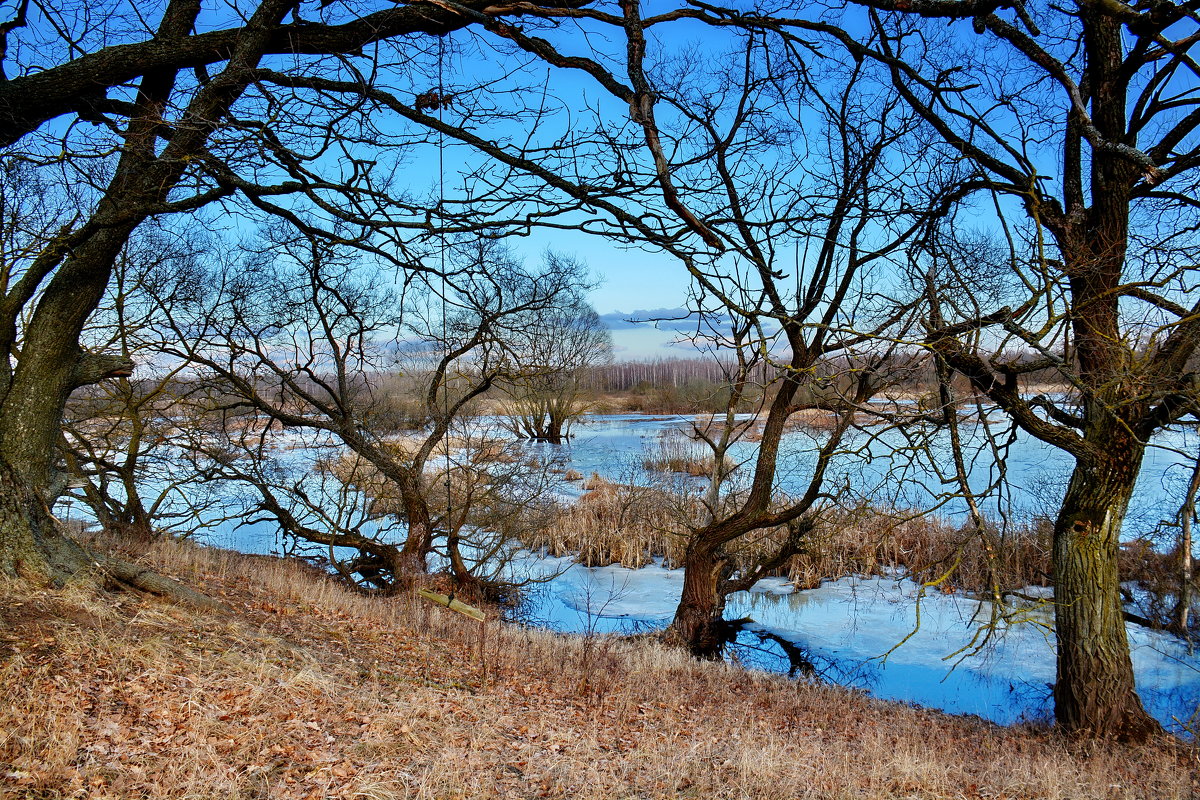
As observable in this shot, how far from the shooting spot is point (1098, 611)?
704 cm

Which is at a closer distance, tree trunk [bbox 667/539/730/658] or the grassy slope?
the grassy slope

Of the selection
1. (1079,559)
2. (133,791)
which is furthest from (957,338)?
(133,791)

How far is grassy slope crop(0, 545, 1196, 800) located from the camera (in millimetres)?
3707

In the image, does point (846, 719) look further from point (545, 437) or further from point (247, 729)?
point (545, 437)

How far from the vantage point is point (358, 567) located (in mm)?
13195

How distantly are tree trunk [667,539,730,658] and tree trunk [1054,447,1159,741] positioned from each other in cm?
471

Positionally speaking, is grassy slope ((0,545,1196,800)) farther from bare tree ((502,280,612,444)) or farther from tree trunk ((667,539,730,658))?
bare tree ((502,280,612,444))

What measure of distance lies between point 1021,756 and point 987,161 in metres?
6.00

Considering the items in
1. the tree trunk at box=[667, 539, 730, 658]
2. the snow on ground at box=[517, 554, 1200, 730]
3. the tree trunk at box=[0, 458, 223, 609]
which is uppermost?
the tree trunk at box=[0, 458, 223, 609]

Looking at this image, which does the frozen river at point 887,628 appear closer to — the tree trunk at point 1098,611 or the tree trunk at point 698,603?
the tree trunk at point 1098,611

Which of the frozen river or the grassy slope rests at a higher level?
the grassy slope

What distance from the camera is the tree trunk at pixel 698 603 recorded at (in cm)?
1079

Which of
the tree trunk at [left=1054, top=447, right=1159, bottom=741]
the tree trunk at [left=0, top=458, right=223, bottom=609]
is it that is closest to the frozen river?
the tree trunk at [left=1054, top=447, right=1159, bottom=741]

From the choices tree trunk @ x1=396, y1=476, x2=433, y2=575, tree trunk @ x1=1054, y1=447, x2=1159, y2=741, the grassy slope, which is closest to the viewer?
the grassy slope
